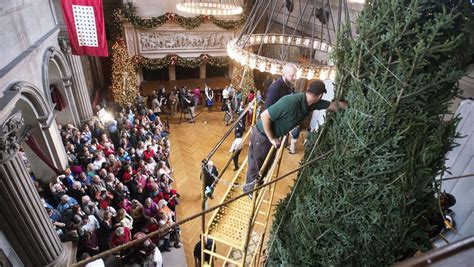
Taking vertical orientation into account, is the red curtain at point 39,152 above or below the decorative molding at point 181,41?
below

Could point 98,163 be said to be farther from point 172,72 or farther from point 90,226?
point 172,72

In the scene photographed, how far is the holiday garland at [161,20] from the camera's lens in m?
11.5

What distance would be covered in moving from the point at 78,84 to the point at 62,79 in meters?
0.71

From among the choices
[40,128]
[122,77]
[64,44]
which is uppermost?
[64,44]

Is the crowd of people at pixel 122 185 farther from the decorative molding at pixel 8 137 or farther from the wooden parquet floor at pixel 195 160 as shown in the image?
the decorative molding at pixel 8 137

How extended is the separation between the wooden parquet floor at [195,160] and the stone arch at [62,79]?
11.1 feet

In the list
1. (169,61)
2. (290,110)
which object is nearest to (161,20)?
(169,61)

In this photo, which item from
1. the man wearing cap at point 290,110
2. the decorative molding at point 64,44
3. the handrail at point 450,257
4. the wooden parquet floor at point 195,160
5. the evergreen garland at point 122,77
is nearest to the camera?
the handrail at point 450,257

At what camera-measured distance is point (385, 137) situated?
5.48 ft

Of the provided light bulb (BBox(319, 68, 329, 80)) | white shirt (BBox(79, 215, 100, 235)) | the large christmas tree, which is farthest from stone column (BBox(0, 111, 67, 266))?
light bulb (BBox(319, 68, 329, 80))

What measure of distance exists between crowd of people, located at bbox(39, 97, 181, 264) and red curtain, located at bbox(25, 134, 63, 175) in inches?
16.2

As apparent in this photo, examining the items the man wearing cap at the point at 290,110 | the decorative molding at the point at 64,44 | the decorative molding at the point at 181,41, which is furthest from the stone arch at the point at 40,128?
the decorative molding at the point at 181,41

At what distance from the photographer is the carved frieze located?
12.3m

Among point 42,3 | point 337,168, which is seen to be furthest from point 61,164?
point 337,168
